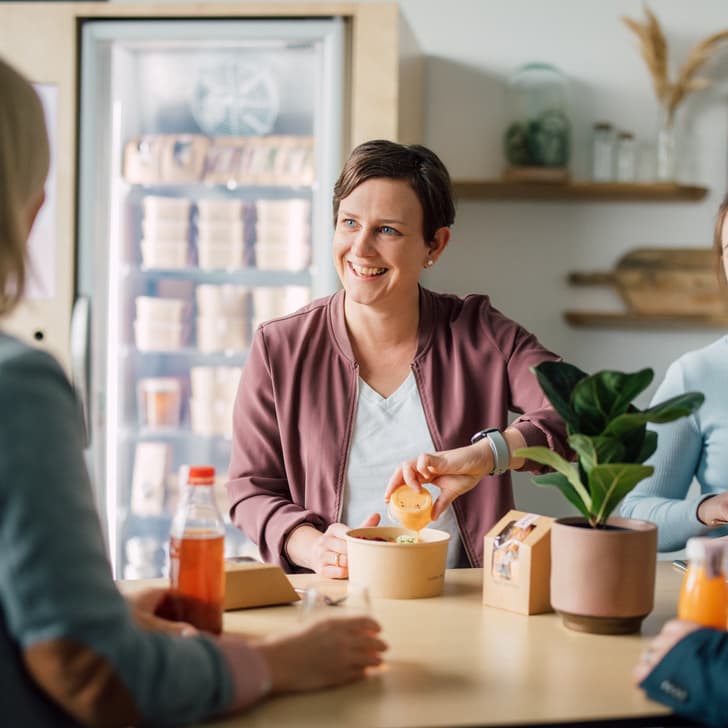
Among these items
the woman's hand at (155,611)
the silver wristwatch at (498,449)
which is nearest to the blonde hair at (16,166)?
the woman's hand at (155,611)

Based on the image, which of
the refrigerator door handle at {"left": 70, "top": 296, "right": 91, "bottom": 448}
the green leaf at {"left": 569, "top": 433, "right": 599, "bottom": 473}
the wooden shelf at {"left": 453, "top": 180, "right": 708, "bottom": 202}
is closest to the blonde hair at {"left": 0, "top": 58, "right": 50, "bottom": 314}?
the green leaf at {"left": 569, "top": 433, "right": 599, "bottom": 473}

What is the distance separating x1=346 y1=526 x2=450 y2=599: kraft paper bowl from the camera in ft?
5.21

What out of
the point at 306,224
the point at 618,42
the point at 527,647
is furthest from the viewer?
the point at 618,42

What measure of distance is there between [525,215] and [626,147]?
1.42ft

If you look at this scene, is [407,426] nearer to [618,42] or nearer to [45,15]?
[45,15]

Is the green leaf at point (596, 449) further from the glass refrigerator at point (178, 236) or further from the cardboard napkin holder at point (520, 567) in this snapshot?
the glass refrigerator at point (178, 236)

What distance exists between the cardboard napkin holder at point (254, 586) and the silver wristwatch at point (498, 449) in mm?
462

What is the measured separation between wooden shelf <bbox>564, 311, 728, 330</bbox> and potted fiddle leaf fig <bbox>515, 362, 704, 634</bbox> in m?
2.36

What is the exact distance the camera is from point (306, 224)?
11.5ft

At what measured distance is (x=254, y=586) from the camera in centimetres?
153

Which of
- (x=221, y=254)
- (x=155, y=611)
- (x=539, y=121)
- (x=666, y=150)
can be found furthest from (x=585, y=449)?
(x=666, y=150)

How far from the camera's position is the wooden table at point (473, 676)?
1094 millimetres

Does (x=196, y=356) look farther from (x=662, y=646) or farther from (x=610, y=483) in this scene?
(x=662, y=646)

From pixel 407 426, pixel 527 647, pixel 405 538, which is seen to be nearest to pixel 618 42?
pixel 407 426
